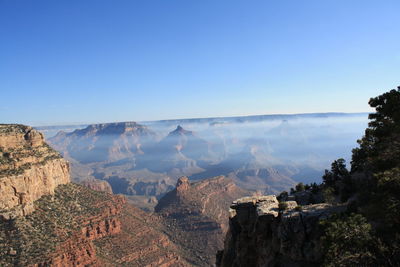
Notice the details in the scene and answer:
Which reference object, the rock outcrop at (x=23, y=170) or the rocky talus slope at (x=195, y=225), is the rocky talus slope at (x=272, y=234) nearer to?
the rock outcrop at (x=23, y=170)

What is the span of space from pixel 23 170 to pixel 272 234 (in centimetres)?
7832

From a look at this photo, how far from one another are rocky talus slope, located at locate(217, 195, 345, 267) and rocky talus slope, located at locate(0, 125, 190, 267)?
53.7m

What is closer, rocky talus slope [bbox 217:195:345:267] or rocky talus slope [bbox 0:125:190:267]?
rocky talus slope [bbox 217:195:345:267]

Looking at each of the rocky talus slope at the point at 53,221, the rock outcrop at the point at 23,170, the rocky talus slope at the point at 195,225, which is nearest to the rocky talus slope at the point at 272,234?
the rocky talus slope at the point at 53,221

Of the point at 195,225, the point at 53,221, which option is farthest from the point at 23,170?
the point at 195,225

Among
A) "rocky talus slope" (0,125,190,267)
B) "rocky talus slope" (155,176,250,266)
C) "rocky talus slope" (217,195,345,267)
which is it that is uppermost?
"rocky talus slope" (217,195,345,267)

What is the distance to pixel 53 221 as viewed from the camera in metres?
82.6

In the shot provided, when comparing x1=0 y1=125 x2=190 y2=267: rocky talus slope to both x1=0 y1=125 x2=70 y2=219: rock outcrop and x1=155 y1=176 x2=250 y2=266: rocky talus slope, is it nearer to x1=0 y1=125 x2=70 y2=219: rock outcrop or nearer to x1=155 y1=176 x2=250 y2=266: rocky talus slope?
x1=0 y1=125 x2=70 y2=219: rock outcrop

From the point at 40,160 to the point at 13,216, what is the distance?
25.2 m

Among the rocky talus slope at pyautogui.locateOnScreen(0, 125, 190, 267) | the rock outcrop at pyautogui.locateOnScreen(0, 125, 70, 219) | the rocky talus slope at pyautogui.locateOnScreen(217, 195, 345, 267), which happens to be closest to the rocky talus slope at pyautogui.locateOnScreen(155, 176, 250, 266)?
the rocky talus slope at pyautogui.locateOnScreen(0, 125, 190, 267)

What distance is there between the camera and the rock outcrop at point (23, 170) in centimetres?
7910

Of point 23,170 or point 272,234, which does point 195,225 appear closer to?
point 23,170

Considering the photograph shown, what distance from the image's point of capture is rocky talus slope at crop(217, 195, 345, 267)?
93.3 ft

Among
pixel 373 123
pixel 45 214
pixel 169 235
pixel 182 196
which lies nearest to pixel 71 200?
pixel 45 214
